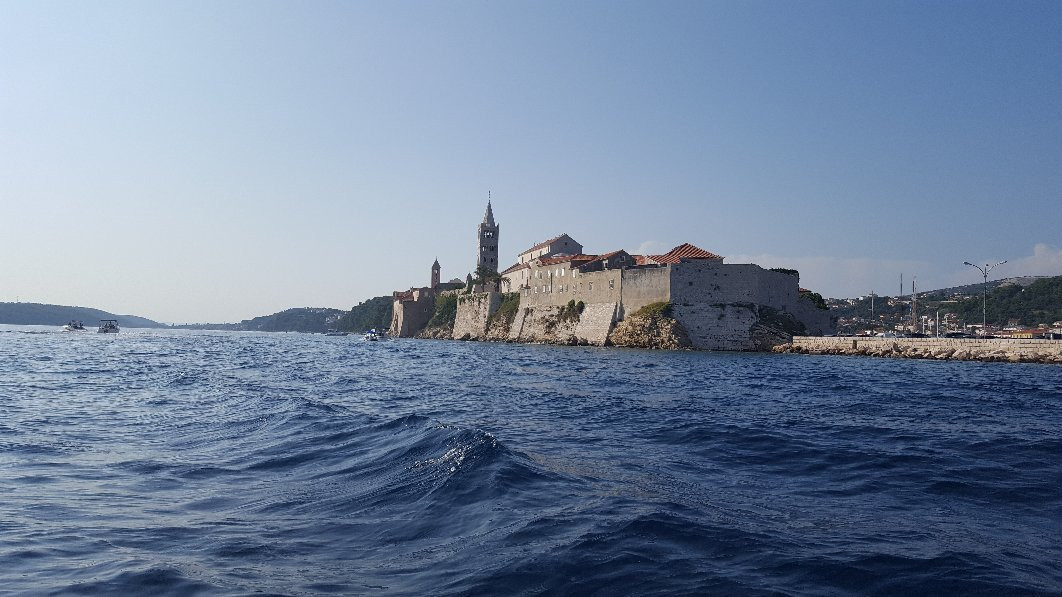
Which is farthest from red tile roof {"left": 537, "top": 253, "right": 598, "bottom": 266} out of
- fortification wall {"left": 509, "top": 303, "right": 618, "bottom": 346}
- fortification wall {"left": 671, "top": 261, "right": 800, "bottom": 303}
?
fortification wall {"left": 671, "top": 261, "right": 800, "bottom": 303}

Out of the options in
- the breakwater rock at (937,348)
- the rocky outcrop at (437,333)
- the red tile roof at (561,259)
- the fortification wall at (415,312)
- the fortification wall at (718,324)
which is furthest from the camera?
the fortification wall at (415,312)

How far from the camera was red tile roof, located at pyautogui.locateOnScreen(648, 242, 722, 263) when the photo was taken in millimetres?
60500

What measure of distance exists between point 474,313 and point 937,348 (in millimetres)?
53534

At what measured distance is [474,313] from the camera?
84.1 meters

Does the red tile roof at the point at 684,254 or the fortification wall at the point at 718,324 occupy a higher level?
the red tile roof at the point at 684,254

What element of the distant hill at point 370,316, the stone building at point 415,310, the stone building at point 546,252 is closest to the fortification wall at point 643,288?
the stone building at point 546,252

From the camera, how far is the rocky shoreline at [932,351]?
119ft

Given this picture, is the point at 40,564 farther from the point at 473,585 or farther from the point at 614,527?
the point at 614,527

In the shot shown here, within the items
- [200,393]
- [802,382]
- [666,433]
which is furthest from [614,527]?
[802,382]

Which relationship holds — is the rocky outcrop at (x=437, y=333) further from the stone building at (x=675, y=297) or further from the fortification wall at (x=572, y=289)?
the fortification wall at (x=572, y=289)

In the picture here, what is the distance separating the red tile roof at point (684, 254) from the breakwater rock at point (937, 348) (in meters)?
13.7

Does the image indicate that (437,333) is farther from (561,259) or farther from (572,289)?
(572,289)

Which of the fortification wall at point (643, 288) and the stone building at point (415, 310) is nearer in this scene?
the fortification wall at point (643, 288)

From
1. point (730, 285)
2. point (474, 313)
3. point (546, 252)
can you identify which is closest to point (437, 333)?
point (474, 313)
